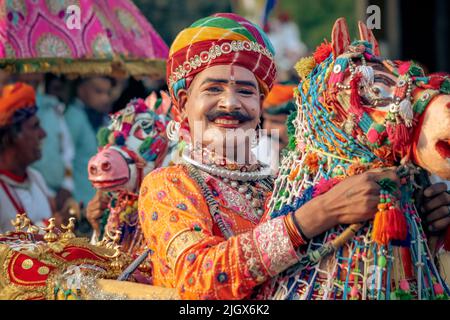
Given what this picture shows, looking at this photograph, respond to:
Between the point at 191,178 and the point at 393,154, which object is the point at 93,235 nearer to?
the point at 191,178

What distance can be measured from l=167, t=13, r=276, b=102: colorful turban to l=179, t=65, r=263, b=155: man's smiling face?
38 millimetres

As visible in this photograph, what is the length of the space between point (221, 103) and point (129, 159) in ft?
5.32

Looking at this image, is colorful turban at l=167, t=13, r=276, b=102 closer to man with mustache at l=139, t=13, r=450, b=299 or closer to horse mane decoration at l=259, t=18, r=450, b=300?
man with mustache at l=139, t=13, r=450, b=299

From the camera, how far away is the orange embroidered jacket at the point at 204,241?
372cm

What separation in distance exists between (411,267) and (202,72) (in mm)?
1266

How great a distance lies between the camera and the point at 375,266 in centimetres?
363

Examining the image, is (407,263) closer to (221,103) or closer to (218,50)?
(221,103)

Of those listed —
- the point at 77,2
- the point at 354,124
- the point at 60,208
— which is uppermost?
the point at 77,2

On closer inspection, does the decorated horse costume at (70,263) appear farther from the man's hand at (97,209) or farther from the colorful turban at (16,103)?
the colorful turban at (16,103)

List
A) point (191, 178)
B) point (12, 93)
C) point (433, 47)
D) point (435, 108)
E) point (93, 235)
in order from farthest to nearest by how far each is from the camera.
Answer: point (433, 47)
point (12, 93)
point (93, 235)
point (191, 178)
point (435, 108)

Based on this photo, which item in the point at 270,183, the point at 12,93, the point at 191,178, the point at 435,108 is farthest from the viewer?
the point at 12,93

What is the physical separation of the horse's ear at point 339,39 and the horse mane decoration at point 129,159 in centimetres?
209

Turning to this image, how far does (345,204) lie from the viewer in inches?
143

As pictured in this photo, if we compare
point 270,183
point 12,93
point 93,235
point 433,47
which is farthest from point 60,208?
point 433,47
